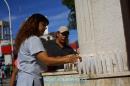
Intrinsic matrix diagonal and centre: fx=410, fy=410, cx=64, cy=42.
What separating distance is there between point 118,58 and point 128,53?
0.54ft

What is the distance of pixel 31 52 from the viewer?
4156 mm

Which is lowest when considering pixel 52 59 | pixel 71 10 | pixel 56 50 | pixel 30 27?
pixel 52 59

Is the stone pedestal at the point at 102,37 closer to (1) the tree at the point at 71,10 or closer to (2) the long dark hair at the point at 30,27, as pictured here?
(2) the long dark hair at the point at 30,27

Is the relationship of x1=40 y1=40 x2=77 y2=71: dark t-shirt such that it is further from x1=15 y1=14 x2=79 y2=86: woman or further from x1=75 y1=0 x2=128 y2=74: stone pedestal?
x1=15 y1=14 x2=79 y2=86: woman

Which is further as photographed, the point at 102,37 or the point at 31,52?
the point at 102,37

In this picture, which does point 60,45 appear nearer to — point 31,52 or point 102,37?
point 102,37

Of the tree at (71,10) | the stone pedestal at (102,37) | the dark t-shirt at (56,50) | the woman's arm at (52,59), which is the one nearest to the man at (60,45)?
the dark t-shirt at (56,50)

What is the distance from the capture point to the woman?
4137 millimetres

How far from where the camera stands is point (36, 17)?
4.24 metres

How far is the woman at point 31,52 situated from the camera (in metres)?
4.14

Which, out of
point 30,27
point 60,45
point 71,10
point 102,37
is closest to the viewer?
point 30,27

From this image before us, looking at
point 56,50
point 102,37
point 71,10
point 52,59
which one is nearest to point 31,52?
point 52,59

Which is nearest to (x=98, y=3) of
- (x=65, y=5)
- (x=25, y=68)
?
(x=25, y=68)

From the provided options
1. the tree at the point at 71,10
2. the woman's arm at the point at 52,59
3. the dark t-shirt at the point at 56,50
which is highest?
the tree at the point at 71,10
